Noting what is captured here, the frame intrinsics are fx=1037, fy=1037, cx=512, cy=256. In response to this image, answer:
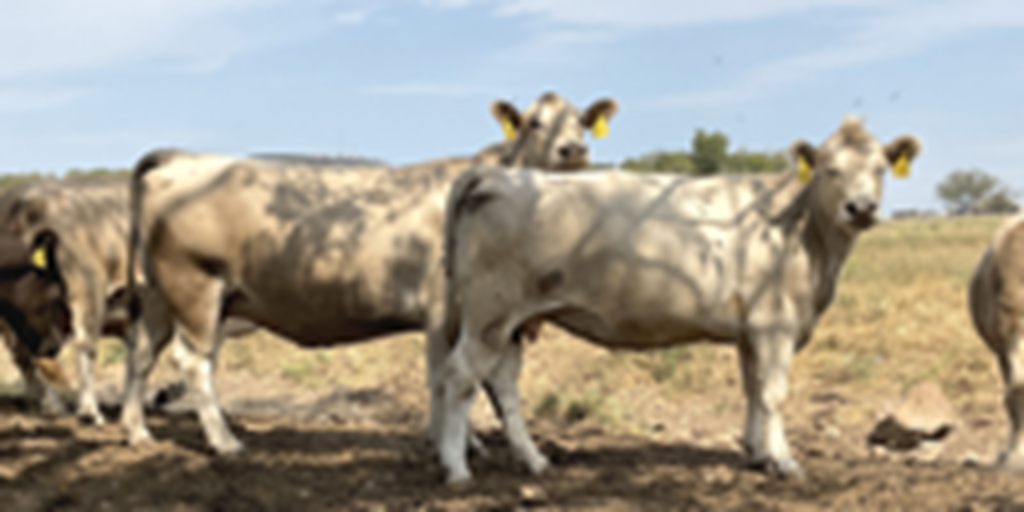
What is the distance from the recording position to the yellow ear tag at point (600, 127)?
30.3ft

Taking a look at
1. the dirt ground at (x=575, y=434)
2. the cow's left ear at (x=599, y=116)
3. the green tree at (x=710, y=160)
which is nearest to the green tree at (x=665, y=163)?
the green tree at (x=710, y=160)

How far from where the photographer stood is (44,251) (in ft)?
30.8

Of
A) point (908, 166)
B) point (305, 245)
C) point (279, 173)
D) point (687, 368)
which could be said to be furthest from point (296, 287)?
point (687, 368)

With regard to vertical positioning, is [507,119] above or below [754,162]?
above

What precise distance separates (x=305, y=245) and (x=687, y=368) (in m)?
6.35

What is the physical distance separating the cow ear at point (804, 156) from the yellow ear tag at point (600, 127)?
2.67 meters

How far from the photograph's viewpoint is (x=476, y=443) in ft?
25.0

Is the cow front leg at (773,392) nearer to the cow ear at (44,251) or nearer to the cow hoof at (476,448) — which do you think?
the cow hoof at (476,448)

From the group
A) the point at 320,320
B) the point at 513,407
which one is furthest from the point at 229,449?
the point at 513,407

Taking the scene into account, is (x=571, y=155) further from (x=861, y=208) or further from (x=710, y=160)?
(x=710, y=160)

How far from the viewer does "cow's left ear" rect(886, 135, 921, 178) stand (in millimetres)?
6793

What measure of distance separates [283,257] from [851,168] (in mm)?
3896

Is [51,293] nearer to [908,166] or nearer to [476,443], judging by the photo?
[476,443]

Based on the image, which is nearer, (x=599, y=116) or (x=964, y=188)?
(x=599, y=116)
